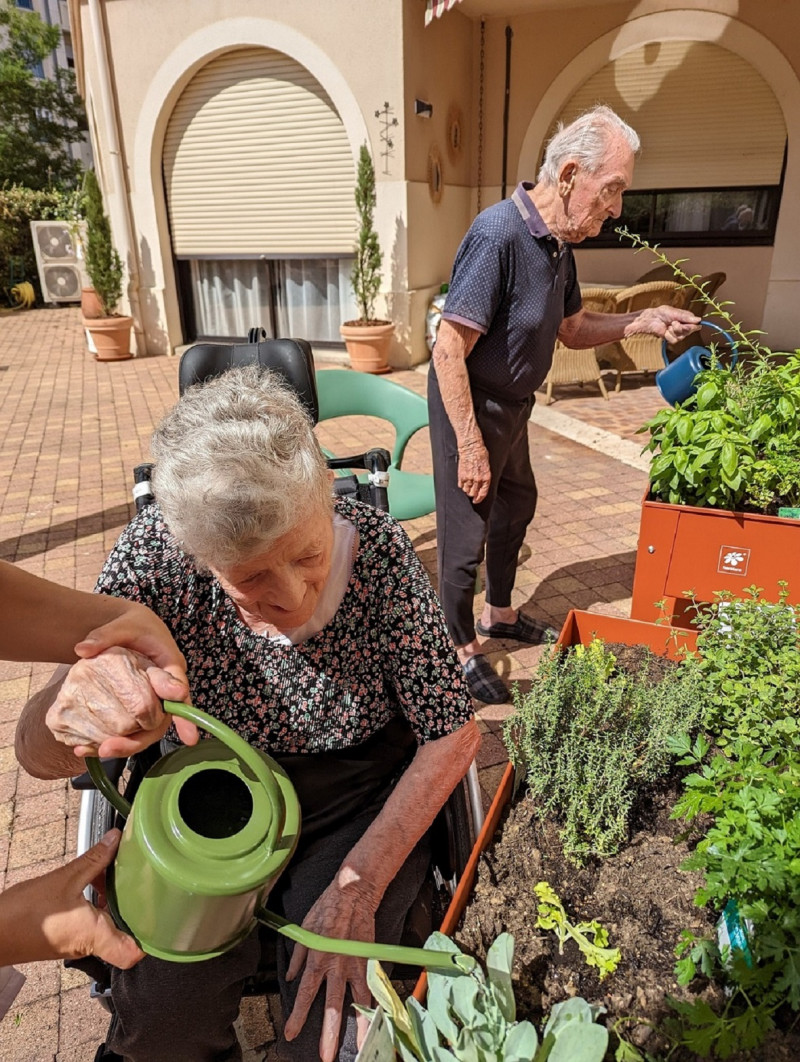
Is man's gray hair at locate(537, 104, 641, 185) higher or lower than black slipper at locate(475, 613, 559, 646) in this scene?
higher

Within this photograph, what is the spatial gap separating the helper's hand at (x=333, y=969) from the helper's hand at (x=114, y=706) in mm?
467

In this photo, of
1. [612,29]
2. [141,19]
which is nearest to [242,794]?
[612,29]

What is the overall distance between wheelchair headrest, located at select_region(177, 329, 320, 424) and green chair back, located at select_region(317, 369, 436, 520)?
2.57 feet

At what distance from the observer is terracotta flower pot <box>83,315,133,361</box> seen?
28.7ft

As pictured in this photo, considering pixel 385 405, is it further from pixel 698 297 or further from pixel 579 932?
pixel 698 297

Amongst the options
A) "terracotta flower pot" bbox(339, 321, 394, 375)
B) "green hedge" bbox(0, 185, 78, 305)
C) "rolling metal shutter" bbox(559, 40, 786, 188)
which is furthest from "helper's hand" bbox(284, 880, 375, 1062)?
"green hedge" bbox(0, 185, 78, 305)

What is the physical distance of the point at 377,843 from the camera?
129 cm

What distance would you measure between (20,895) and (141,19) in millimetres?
9386

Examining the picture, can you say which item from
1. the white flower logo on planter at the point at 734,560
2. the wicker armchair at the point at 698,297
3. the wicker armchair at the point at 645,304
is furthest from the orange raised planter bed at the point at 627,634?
the wicker armchair at the point at 698,297

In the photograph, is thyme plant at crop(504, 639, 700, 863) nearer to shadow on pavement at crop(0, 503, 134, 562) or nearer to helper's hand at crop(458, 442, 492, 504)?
helper's hand at crop(458, 442, 492, 504)

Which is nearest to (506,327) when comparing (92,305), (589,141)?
(589,141)

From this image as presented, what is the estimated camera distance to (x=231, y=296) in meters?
9.18

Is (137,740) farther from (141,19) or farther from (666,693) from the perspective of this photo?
(141,19)

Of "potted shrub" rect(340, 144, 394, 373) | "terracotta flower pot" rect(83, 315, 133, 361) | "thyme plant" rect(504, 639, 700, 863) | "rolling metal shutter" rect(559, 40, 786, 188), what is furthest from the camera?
"terracotta flower pot" rect(83, 315, 133, 361)
